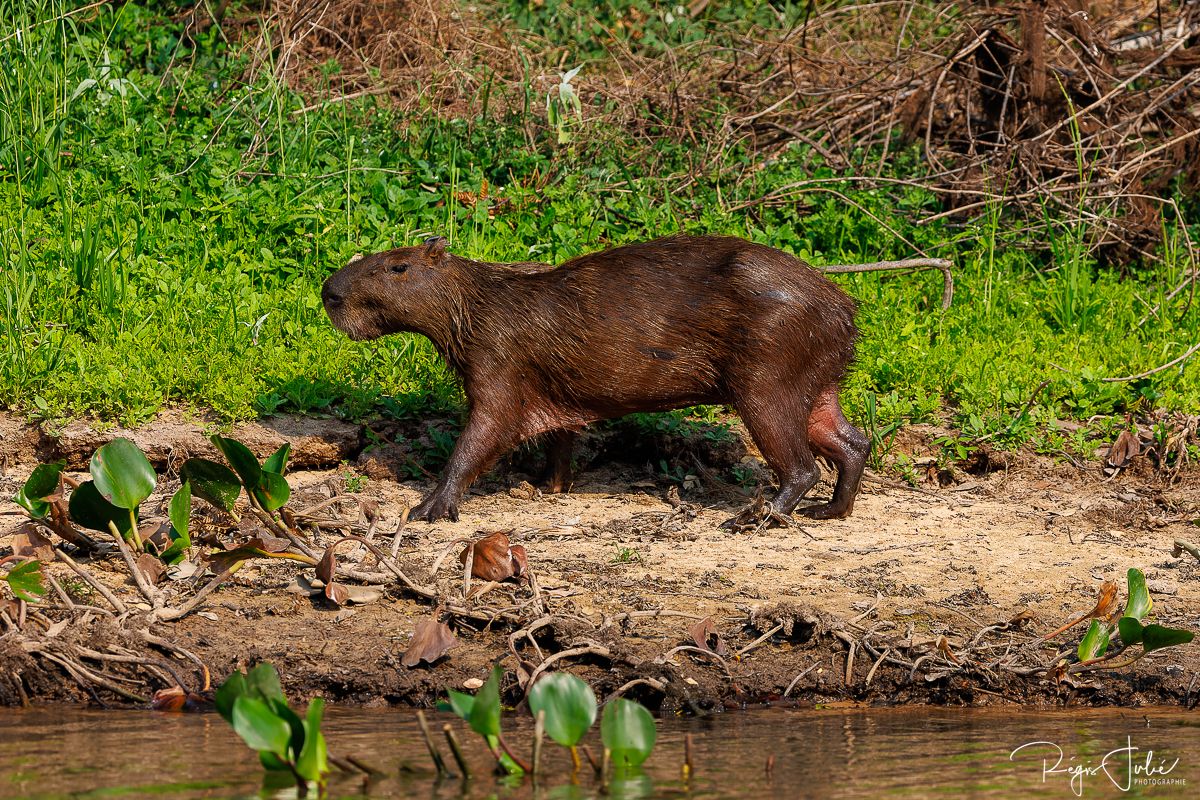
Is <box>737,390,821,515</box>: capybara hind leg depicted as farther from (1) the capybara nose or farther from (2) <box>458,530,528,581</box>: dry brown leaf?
(1) the capybara nose

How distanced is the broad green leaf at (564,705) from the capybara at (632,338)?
2332 mm

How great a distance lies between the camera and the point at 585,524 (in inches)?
223

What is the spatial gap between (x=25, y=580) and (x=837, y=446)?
300cm

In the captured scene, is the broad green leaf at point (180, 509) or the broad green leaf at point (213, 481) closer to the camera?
the broad green leaf at point (180, 509)

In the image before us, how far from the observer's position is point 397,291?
5965mm

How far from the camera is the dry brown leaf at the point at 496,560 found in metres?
4.84

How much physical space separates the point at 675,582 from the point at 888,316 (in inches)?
109

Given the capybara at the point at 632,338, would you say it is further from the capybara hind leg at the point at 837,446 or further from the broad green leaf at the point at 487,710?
the broad green leaf at the point at 487,710

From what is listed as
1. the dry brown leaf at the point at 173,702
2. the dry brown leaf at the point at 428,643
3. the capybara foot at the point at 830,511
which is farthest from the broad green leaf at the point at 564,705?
the capybara foot at the point at 830,511

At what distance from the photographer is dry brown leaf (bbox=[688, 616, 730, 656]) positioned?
4484mm

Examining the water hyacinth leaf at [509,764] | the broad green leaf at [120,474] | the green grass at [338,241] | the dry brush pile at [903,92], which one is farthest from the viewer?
the dry brush pile at [903,92]

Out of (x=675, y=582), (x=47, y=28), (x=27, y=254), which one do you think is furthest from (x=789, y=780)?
(x=47, y=28)

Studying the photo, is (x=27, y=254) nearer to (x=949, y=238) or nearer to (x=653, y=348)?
(x=653, y=348)

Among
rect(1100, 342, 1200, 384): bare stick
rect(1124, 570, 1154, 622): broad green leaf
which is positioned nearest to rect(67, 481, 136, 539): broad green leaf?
rect(1124, 570, 1154, 622): broad green leaf
